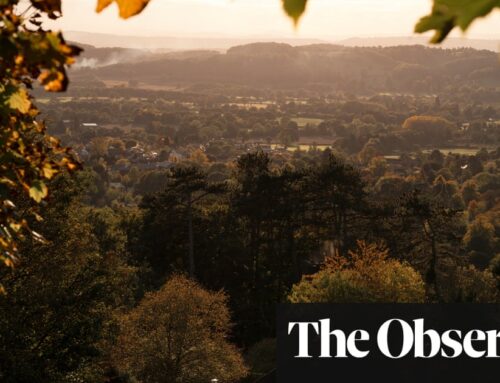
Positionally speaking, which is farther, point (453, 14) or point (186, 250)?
point (186, 250)

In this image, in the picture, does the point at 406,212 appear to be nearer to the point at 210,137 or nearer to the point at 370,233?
the point at 370,233

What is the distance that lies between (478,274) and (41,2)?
3913 cm

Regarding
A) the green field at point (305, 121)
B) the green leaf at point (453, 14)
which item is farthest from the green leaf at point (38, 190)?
the green field at point (305, 121)

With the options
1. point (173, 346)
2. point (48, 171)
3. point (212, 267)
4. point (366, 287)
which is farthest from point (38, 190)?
point (212, 267)

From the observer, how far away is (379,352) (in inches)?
940

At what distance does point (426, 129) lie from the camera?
526 ft

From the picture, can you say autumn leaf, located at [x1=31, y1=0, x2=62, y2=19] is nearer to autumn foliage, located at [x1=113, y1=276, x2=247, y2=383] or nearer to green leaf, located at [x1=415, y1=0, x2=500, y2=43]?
green leaf, located at [x1=415, y1=0, x2=500, y2=43]

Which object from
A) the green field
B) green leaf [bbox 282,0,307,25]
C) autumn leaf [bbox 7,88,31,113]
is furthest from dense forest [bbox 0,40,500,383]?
the green field

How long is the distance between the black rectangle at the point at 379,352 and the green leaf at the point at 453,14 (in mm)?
22553

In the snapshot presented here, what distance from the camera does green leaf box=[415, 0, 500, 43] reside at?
1067 millimetres

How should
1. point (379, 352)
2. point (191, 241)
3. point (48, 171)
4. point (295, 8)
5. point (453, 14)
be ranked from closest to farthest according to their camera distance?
point (453, 14)
point (295, 8)
point (48, 171)
point (379, 352)
point (191, 241)

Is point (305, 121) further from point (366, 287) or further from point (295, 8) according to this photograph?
point (295, 8)

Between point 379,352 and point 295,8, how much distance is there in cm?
2355

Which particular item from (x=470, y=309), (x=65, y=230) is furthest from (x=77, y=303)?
(x=470, y=309)
